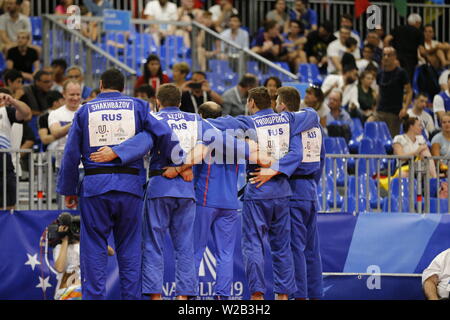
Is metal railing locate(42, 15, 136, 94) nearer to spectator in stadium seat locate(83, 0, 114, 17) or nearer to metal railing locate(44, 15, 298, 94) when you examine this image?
metal railing locate(44, 15, 298, 94)

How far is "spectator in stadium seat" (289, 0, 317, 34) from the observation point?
1984 centimetres

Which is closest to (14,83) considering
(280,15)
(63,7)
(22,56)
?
(22,56)

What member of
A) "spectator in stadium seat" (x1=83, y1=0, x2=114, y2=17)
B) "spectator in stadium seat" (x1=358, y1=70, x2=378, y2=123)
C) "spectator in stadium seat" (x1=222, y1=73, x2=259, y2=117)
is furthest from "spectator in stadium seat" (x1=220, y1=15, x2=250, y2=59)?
"spectator in stadium seat" (x1=222, y1=73, x2=259, y2=117)

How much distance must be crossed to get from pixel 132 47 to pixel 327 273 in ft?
22.2

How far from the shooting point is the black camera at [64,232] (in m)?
10.9

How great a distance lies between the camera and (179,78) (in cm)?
1466

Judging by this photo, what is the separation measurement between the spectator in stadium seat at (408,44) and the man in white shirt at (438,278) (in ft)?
30.1

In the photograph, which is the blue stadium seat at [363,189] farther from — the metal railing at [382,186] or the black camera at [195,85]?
the black camera at [195,85]

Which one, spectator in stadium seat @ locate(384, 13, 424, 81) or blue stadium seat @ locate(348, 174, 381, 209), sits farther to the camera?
spectator in stadium seat @ locate(384, 13, 424, 81)

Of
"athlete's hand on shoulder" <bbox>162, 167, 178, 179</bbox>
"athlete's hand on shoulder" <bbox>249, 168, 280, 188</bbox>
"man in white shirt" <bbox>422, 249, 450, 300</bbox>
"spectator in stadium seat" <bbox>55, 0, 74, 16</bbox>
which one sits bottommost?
"man in white shirt" <bbox>422, 249, 450, 300</bbox>

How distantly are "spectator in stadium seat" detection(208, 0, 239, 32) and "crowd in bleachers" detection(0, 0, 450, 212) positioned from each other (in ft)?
0.06

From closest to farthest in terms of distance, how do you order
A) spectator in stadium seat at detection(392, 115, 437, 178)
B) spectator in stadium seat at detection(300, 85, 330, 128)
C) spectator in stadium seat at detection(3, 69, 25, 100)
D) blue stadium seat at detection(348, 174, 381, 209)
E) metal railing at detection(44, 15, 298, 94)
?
1. blue stadium seat at detection(348, 174, 381, 209)
2. spectator in stadium seat at detection(392, 115, 437, 178)
3. spectator in stadium seat at detection(3, 69, 25, 100)
4. spectator in stadium seat at detection(300, 85, 330, 128)
5. metal railing at detection(44, 15, 298, 94)

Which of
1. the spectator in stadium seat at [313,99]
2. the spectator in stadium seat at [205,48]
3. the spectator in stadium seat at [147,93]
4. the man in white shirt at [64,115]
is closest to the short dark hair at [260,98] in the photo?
the man in white shirt at [64,115]
